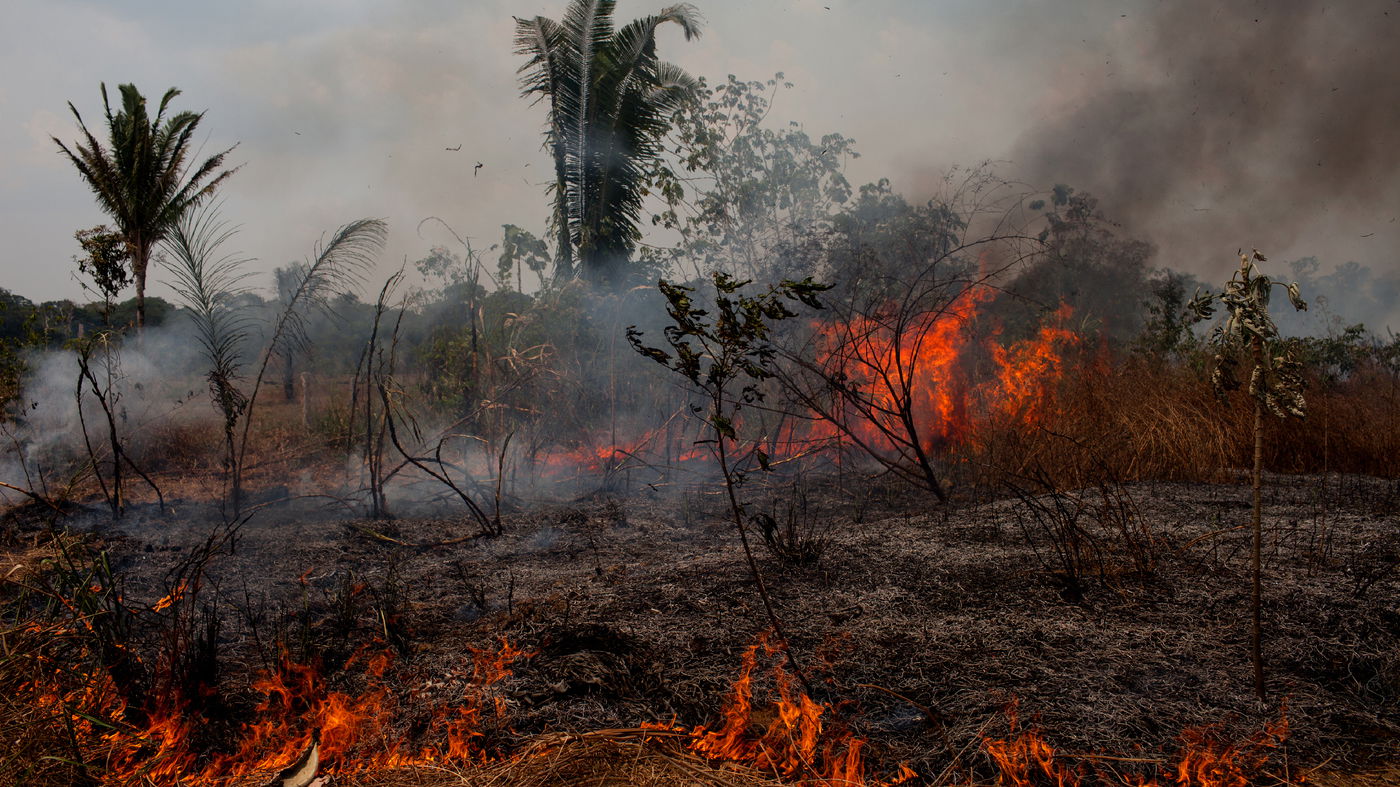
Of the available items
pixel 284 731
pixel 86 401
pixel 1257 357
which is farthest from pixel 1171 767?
pixel 86 401

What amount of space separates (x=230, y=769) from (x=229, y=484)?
23.0ft

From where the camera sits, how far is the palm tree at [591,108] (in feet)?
35.2

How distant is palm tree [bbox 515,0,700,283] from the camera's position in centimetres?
1073

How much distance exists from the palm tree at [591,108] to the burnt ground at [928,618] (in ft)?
21.2

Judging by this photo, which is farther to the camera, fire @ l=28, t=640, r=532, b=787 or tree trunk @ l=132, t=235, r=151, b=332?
tree trunk @ l=132, t=235, r=151, b=332

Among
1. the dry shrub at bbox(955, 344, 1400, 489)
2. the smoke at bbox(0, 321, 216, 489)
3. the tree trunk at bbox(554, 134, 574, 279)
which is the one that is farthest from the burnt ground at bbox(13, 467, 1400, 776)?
the tree trunk at bbox(554, 134, 574, 279)

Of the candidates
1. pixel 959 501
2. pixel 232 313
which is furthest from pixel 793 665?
pixel 232 313

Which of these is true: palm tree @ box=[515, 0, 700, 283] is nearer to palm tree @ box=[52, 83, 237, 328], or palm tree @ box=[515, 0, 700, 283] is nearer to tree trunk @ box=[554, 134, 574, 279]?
tree trunk @ box=[554, 134, 574, 279]

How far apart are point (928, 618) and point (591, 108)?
9.70m

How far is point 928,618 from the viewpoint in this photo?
318cm

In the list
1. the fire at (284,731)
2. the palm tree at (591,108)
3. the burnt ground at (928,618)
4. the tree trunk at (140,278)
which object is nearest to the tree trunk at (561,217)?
the palm tree at (591,108)

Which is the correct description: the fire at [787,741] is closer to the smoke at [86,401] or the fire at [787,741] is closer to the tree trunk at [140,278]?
the smoke at [86,401]

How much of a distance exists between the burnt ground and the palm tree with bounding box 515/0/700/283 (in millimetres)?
6455

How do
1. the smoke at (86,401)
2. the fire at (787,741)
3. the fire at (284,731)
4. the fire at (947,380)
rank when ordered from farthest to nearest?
the smoke at (86,401), the fire at (947,380), the fire at (284,731), the fire at (787,741)
